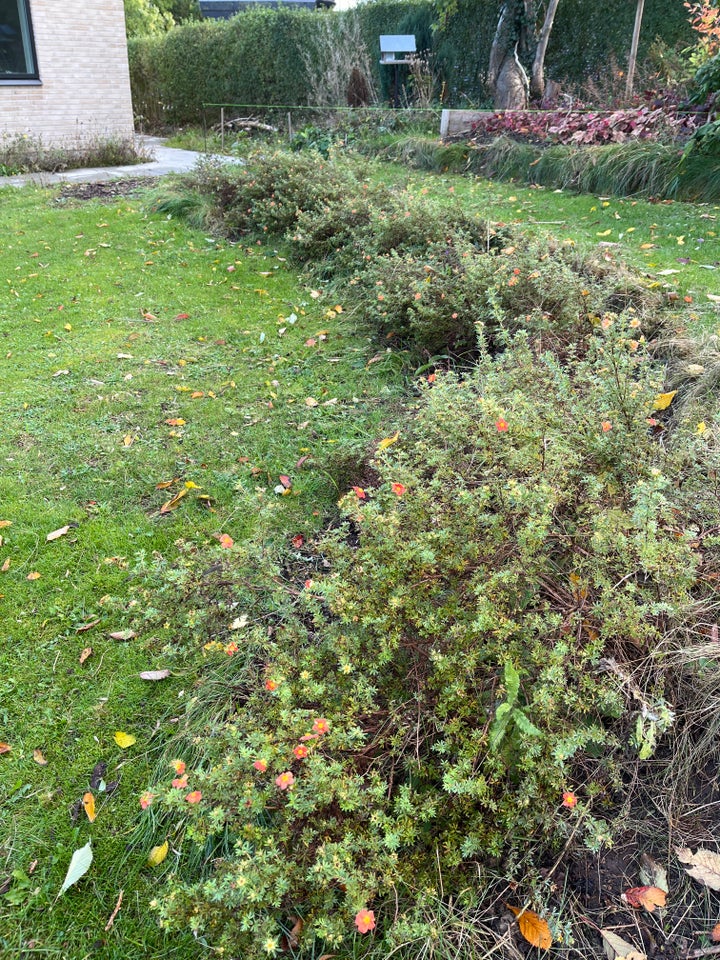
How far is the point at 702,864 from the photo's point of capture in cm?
151

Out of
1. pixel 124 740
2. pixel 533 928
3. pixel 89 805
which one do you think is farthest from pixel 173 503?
pixel 533 928

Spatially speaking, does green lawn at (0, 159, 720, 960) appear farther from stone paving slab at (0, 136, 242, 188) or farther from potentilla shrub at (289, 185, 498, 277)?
stone paving slab at (0, 136, 242, 188)

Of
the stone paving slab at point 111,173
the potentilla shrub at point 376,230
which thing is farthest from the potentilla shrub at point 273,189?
the stone paving slab at point 111,173

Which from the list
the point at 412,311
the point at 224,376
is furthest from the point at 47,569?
the point at 412,311

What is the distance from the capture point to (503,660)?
64.8 inches

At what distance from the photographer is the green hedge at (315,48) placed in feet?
34.5

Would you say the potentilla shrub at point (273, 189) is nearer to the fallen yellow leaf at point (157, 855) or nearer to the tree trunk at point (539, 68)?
the fallen yellow leaf at point (157, 855)

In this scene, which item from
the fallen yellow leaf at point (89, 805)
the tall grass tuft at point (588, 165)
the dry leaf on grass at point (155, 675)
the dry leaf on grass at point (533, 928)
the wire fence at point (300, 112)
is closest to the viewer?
the dry leaf on grass at point (533, 928)

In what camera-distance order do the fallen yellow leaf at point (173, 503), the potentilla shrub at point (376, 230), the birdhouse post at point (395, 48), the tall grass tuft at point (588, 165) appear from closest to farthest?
the fallen yellow leaf at point (173, 503), the potentilla shrub at point (376, 230), the tall grass tuft at point (588, 165), the birdhouse post at point (395, 48)

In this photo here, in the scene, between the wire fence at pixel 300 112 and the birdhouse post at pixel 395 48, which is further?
the birdhouse post at pixel 395 48

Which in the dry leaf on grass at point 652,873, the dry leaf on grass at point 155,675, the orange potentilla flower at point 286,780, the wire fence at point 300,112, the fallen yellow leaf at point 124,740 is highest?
the wire fence at point 300,112

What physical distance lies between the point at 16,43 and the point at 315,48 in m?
6.32

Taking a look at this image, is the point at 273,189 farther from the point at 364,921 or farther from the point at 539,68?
the point at 364,921

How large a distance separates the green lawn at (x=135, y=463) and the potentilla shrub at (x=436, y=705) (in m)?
0.29
